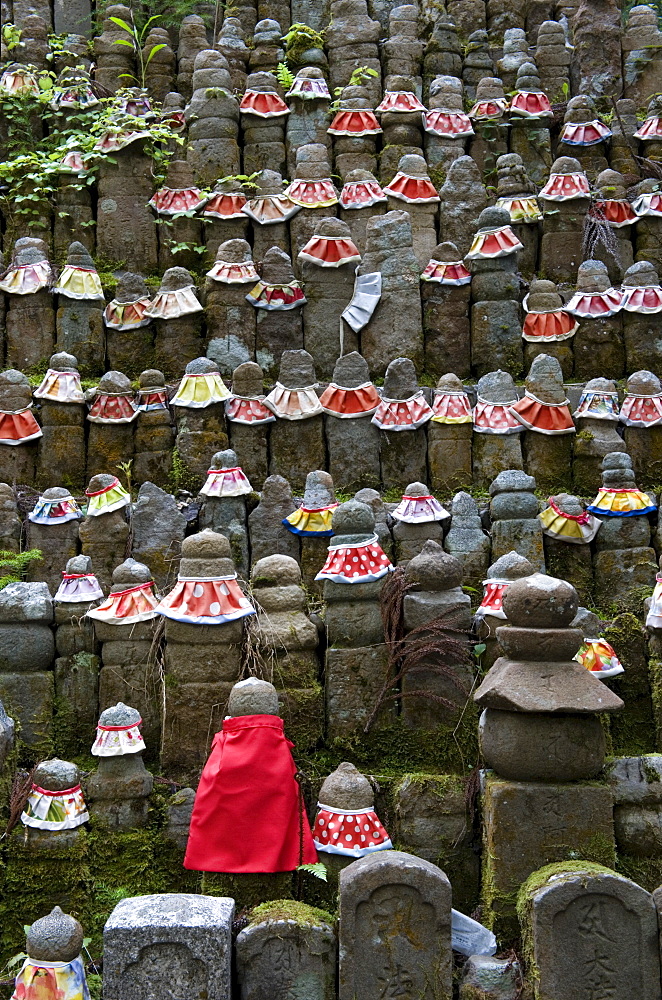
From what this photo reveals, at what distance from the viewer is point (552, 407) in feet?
27.5

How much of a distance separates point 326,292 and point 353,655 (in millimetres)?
4282

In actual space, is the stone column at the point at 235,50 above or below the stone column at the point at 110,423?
above

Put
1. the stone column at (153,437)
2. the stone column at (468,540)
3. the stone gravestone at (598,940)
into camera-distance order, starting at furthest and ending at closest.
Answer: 1. the stone column at (153,437)
2. the stone column at (468,540)
3. the stone gravestone at (598,940)

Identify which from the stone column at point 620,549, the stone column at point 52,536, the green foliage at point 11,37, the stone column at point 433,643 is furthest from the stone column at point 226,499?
the green foliage at point 11,37

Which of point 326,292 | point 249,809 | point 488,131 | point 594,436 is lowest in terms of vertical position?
point 249,809

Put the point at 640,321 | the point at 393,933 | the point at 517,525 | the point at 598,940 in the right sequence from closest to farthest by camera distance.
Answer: the point at 598,940, the point at 393,933, the point at 517,525, the point at 640,321

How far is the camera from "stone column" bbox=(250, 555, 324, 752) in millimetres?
6008

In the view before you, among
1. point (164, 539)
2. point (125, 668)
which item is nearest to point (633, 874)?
point (125, 668)

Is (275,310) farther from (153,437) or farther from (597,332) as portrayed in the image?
(597,332)

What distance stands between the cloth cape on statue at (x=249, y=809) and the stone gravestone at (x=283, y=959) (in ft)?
2.11

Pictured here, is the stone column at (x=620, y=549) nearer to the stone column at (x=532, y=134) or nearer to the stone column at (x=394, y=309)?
the stone column at (x=394, y=309)

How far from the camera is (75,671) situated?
644cm

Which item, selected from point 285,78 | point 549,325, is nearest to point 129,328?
point 549,325

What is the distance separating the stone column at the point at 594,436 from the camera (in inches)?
329
